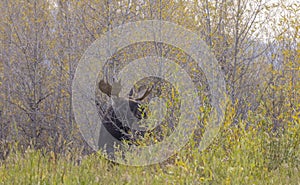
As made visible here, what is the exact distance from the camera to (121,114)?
7137 mm

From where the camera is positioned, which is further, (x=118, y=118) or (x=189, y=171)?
(x=118, y=118)

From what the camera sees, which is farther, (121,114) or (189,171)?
(121,114)

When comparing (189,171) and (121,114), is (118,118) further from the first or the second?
(189,171)

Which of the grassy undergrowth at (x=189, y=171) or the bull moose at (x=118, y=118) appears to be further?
the bull moose at (x=118, y=118)

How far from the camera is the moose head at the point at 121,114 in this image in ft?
23.1

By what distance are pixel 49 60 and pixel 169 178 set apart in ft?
24.9

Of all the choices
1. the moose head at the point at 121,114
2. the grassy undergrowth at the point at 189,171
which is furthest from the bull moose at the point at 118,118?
the grassy undergrowth at the point at 189,171

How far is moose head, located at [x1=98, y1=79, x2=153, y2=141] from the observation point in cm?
705

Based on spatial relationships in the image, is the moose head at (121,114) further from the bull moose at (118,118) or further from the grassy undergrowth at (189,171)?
the grassy undergrowth at (189,171)

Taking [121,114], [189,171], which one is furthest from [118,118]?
[189,171]

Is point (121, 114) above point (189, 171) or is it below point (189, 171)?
above

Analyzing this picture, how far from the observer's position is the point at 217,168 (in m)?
4.44

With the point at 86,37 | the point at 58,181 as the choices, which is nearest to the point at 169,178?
the point at 58,181

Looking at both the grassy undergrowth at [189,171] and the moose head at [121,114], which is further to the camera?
the moose head at [121,114]
